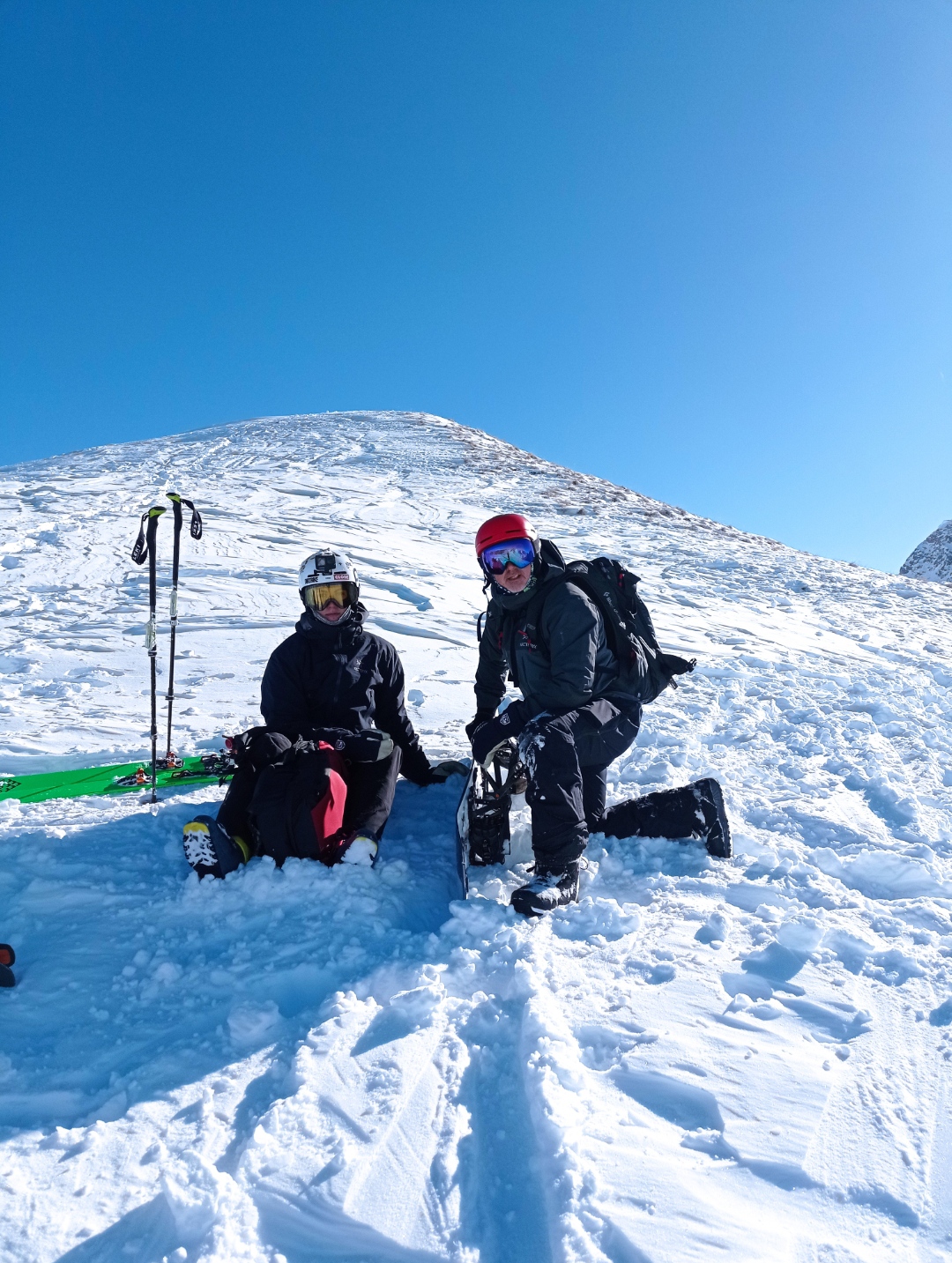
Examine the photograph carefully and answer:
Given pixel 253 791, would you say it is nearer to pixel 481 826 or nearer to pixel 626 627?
pixel 481 826

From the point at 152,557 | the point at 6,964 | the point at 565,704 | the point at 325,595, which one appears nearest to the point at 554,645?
the point at 565,704

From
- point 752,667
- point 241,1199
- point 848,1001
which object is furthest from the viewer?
point 752,667

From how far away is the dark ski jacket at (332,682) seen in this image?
164 inches

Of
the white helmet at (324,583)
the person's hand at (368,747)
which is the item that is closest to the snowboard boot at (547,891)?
the person's hand at (368,747)

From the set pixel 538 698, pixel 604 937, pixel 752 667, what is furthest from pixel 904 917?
pixel 752 667

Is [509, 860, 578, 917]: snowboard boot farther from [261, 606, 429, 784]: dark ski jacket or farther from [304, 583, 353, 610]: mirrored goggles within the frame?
[304, 583, 353, 610]: mirrored goggles

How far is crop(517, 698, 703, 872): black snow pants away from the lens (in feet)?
10.8

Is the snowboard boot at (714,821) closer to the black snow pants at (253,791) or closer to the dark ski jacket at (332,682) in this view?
the black snow pants at (253,791)

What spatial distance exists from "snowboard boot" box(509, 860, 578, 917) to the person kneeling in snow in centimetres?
80

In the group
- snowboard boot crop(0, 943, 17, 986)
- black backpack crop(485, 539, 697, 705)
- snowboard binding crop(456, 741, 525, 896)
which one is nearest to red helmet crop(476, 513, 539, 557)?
black backpack crop(485, 539, 697, 705)

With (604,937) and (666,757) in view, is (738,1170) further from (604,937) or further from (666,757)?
(666,757)

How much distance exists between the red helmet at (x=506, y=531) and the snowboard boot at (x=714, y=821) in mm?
1642

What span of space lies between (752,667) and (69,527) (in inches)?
527

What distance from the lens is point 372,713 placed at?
448cm
